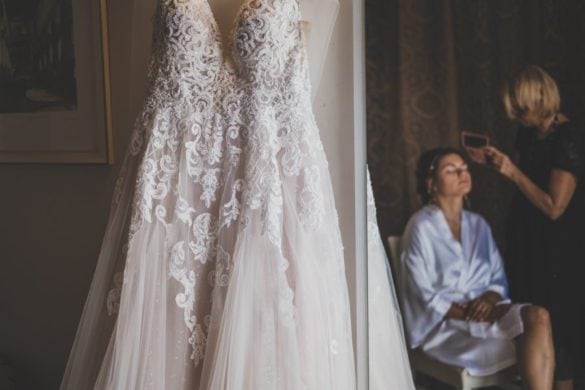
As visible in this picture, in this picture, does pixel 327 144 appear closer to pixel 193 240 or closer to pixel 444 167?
pixel 444 167

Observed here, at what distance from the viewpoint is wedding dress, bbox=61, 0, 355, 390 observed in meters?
1.00

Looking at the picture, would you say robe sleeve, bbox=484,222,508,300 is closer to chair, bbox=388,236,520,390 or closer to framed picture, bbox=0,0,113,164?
chair, bbox=388,236,520,390

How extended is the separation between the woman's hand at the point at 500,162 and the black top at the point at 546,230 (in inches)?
0.7

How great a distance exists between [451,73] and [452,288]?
0.42 meters

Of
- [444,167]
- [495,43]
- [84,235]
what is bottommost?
[84,235]

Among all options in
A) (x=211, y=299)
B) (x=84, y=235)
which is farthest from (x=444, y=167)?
(x=84, y=235)

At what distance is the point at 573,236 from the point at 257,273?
57 centimetres

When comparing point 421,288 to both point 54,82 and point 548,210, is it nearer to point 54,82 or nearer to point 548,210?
point 548,210

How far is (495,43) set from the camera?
1026 millimetres

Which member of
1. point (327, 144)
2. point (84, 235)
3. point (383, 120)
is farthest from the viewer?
point (84, 235)

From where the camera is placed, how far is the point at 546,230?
3.32 feet

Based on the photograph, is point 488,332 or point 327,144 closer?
point 488,332

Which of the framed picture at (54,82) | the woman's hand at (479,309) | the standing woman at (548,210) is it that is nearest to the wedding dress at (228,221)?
the woman's hand at (479,309)

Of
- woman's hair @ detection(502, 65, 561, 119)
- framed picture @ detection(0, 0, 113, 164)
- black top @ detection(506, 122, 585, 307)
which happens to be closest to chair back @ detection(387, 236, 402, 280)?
black top @ detection(506, 122, 585, 307)
